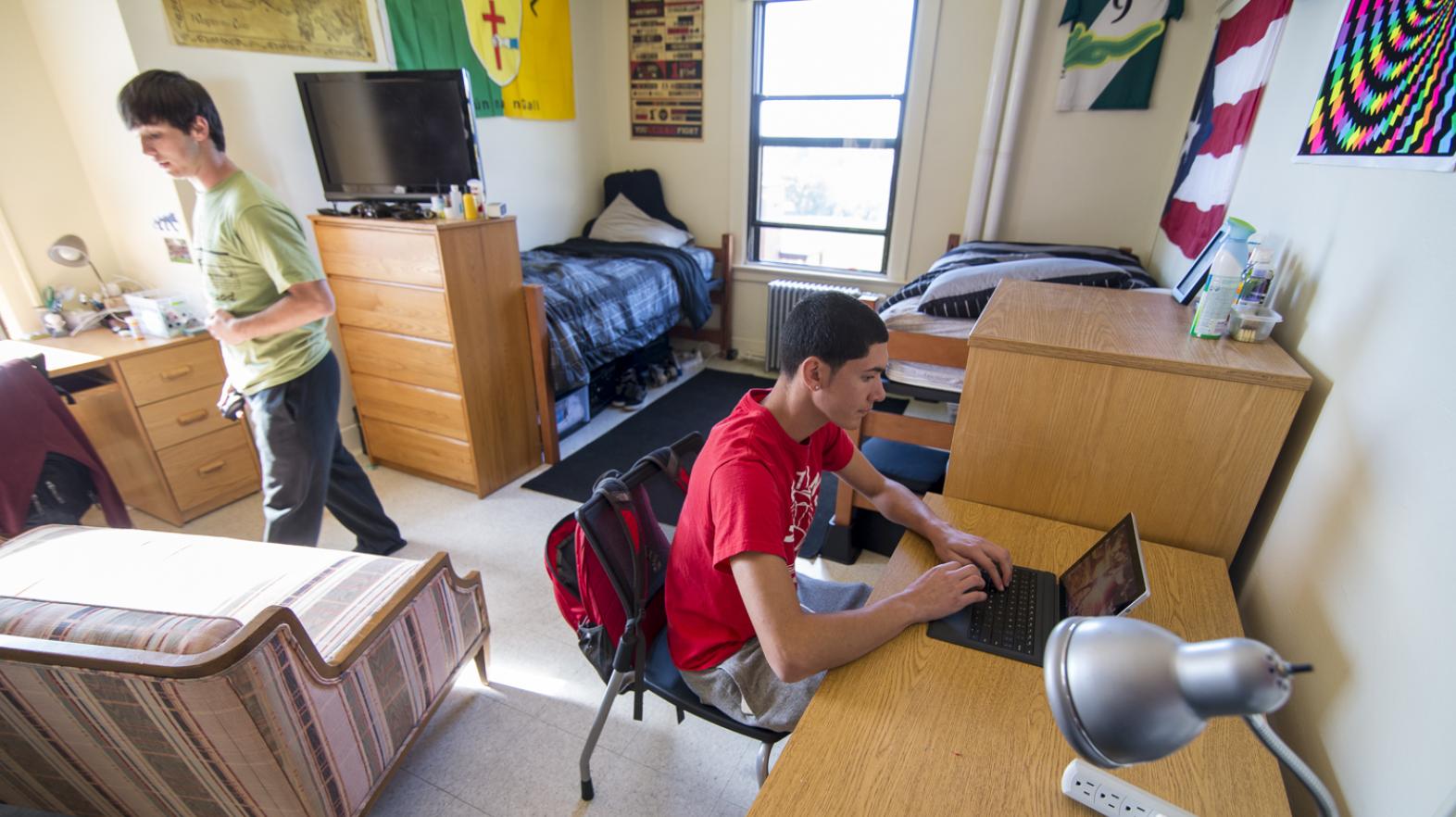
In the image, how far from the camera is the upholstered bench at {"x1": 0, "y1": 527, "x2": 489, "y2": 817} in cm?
94

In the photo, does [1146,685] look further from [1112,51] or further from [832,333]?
[1112,51]

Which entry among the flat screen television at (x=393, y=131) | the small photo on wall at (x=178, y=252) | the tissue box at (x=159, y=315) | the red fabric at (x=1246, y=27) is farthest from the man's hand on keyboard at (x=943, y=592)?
the small photo on wall at (x=178, y=252)

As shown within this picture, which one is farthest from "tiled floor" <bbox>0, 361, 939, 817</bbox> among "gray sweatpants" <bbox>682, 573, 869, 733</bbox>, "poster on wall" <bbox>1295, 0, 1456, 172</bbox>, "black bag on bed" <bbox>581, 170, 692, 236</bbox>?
"black bag on bed" <bbox>581, 170, 692, 236</bbox>

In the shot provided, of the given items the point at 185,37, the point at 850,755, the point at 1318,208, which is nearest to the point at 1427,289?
the point at 1318,208

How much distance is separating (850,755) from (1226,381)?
94cm

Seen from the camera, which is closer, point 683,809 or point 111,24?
point 683,809

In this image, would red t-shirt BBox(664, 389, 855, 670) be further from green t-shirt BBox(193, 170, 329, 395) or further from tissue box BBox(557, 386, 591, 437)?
tissue box BBox(557, 386, 591, 437)

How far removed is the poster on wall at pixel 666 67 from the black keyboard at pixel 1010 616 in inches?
151

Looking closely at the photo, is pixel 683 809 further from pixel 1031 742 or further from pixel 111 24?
pixel 111 24

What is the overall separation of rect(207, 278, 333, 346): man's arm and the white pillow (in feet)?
8.60

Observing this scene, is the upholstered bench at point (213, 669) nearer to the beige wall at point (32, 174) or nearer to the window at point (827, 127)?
the beige wall at point (32, 174)

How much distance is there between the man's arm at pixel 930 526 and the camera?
1.11m

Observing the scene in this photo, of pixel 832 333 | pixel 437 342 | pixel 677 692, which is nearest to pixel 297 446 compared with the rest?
pixel 437 342

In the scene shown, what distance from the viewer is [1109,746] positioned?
0.45 metres
